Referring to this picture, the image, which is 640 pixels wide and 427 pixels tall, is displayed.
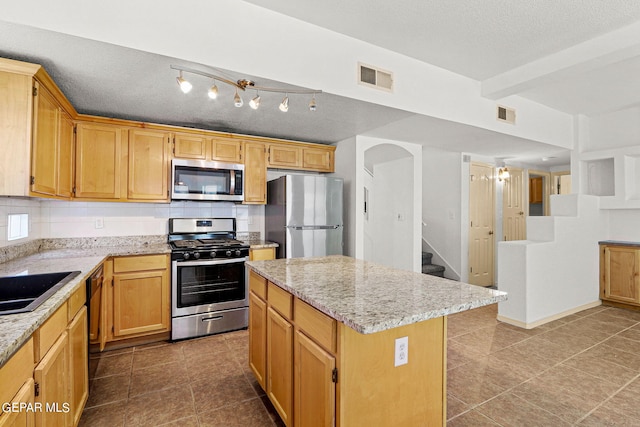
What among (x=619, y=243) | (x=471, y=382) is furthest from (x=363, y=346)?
(x=619, y=243)

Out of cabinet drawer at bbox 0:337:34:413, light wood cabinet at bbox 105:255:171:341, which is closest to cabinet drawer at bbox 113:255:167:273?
light wood cabinet at bbox 105:255:171:341

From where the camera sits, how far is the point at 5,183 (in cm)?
197

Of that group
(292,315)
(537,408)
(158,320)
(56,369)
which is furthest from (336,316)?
(158,320)

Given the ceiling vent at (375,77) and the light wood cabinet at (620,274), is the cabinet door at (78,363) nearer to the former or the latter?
the ceiling vent at (375,77)

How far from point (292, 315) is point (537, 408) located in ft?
5.78

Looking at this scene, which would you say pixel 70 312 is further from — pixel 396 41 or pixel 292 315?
pixel 396 41

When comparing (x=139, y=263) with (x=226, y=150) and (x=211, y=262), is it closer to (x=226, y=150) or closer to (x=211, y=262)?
(x=211, y=262)

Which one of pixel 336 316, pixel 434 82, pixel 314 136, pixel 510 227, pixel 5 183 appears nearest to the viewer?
pixel 336 316

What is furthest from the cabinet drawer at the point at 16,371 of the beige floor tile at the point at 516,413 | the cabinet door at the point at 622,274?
the cabinet door at the point at 622,274

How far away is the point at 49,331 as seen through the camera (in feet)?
4.58

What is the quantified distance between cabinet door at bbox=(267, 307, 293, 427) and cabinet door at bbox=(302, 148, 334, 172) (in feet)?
8.37

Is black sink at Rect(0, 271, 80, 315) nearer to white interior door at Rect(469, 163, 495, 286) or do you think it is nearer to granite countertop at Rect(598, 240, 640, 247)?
white interior door at Rect(469, 163, 495, 286)

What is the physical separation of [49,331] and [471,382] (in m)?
2.63

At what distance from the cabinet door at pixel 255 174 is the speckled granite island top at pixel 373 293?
5.61 feet
